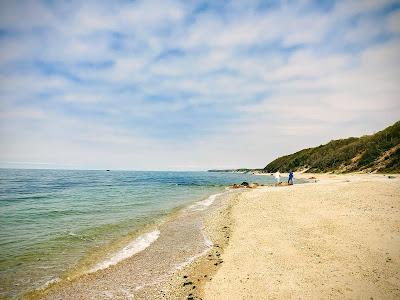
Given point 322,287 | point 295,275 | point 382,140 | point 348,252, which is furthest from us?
point 382,140

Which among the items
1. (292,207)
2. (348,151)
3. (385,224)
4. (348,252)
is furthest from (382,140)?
(348,252)

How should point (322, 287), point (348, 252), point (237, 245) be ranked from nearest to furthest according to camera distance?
point (322, 287) < point (348, 252) < point (237, 245)

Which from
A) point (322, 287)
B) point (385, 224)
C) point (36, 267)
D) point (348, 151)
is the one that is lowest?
point (36, 267)

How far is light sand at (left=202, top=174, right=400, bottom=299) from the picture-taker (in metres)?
8.08

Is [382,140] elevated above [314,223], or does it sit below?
above

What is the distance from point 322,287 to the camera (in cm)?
811

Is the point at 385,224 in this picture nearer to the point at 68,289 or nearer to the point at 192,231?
the point at 192,231

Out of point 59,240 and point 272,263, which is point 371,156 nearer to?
point 272,263

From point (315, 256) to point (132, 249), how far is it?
880 centimetres

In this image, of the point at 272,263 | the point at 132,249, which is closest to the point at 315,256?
the point at 272,263

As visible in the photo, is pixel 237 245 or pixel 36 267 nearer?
pixel 36 267

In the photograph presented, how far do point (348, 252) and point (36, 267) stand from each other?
12976 millimetres

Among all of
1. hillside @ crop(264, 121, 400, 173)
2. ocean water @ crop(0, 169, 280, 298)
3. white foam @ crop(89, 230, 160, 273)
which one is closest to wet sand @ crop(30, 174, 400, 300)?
white foam @ crop(89, 230, 160, 273)

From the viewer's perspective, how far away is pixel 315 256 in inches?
408
